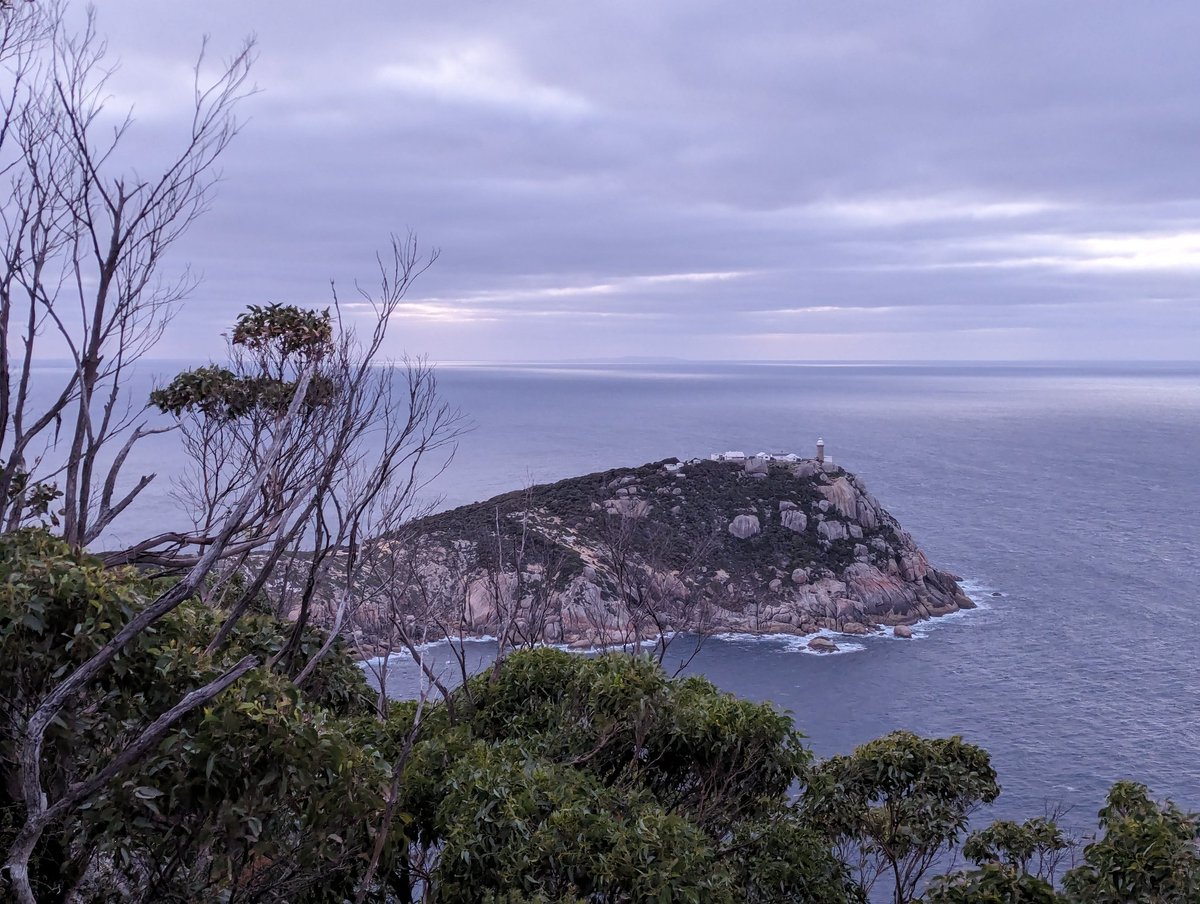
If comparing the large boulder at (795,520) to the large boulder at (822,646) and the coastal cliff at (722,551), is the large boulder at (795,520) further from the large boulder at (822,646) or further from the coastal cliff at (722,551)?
the large boulder at (822,646)

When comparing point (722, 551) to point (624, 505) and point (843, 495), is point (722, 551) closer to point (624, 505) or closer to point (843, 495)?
point (624, 505)

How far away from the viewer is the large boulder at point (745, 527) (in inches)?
2488

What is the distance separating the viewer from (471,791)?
321 inches

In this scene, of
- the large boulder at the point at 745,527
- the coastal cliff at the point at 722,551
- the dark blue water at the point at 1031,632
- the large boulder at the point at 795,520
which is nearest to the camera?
the dark blue water at the point at 1031,632

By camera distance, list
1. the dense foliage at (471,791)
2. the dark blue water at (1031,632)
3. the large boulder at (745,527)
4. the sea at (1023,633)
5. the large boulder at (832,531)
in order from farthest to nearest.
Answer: the large boulder at (745,527) < the large boulder at (832,531) < the dark blue water at (1031,632) < the sea at (1023,633) < the dense foliage at (471,791)

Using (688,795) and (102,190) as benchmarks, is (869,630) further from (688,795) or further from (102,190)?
(102,190)

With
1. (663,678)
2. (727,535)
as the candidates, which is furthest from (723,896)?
(727,535)

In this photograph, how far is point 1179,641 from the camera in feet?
176

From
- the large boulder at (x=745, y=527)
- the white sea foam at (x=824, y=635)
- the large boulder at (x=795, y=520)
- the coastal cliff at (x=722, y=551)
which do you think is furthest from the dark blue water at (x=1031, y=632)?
the large boulder at (x=795, y=520)

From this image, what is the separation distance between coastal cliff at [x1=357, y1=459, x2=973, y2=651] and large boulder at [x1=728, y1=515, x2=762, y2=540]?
103 mm

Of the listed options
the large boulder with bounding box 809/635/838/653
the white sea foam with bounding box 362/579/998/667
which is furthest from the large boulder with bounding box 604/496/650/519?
the large boulder with bounding box 809/635/838/653

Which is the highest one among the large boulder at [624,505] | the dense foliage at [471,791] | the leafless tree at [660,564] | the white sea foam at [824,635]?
the dense foliage at [471,791]

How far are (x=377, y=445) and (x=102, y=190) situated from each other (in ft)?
323

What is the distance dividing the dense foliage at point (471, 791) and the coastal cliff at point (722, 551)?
35.9m
